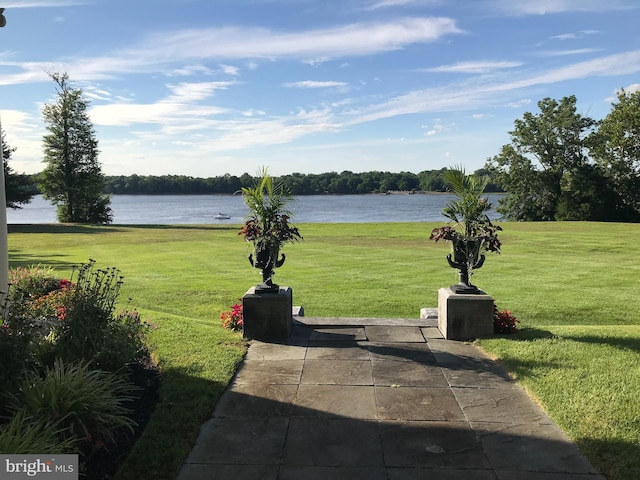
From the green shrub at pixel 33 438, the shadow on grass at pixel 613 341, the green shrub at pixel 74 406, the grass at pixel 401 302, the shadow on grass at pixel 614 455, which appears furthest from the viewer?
the shadow on grass at pixel 613 341

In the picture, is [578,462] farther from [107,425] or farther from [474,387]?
[107,425]

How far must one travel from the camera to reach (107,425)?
3924mm

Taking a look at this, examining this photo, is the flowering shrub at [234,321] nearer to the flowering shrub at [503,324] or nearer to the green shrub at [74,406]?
the green shrub at [74,406]

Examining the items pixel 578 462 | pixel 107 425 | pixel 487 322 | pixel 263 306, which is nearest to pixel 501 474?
pixel 578 462

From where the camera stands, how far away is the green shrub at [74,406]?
11.9 ft

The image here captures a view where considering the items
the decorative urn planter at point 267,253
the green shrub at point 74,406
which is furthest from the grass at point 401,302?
the decorative urn planter at point 267,253

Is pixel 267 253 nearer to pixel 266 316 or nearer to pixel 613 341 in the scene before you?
pixel 266 316

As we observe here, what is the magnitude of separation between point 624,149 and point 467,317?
159 feet

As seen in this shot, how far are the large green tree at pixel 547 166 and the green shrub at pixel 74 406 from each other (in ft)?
164

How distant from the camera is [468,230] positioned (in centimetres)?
718

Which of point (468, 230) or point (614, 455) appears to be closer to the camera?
point (614, 455)

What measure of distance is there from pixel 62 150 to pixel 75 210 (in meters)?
6.01

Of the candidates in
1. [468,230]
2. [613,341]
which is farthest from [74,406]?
[613,341]

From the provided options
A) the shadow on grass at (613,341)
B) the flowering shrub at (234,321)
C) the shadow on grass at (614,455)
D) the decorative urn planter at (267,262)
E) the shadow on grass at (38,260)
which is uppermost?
the decorative urn planter at (267,262)
